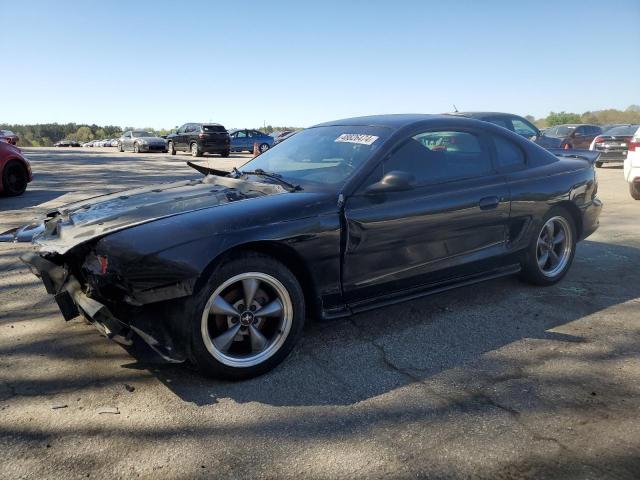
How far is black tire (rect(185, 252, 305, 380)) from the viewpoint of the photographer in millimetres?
2885

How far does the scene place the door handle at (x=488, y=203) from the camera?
411 centimetres

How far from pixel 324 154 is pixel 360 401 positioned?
1.98 meters

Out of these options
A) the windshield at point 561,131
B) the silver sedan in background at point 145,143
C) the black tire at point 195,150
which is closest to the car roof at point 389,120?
the windshield at point 561,131

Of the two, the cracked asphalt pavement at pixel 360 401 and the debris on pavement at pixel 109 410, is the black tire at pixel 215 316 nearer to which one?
the cracked asphalt pavement at pixel 360 401

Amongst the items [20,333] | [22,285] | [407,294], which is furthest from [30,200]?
[407,294]

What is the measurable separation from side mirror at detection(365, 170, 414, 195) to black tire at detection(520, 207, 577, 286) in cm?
162

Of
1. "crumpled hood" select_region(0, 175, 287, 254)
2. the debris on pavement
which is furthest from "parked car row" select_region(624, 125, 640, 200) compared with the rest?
the debris on pavement

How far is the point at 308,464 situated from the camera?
230 centimetres

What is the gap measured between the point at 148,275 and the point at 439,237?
209 centimetres

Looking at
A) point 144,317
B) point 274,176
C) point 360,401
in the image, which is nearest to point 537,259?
point 274,176

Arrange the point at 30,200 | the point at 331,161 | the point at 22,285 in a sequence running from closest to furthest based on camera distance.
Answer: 1. the point at 331,161
2. the point at 22,285
3. the point at 30,200

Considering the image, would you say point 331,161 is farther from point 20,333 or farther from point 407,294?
point 20,333

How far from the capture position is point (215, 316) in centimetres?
303

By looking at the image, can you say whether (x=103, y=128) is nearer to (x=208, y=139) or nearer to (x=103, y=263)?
(x=208, y=139)
